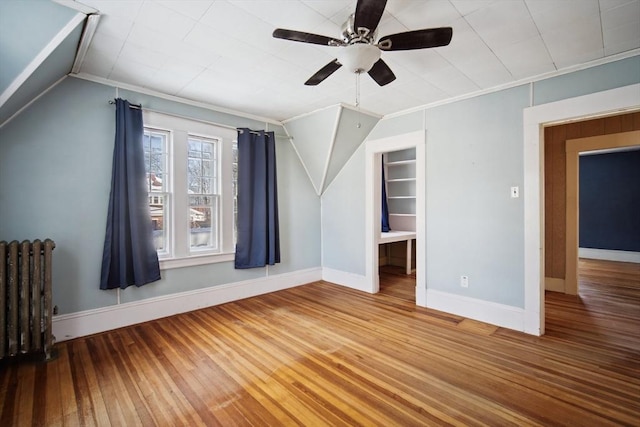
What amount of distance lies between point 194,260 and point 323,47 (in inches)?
107

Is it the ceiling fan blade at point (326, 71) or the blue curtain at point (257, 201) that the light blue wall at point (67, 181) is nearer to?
the blue curtain at point (257, 201)

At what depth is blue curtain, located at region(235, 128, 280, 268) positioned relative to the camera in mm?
3863

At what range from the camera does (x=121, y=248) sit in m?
2.87

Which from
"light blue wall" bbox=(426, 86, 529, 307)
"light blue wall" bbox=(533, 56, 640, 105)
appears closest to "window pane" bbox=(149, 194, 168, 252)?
"light blue wall" bbox=(426, 86, 529, 307)

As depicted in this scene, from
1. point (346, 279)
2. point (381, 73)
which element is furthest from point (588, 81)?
point (346, 279)

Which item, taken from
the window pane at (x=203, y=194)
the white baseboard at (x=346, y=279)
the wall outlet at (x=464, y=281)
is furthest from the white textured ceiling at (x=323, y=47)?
the white baseboard at (x=346, y=279)

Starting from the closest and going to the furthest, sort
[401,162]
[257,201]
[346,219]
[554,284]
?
[257,201], [554,284], [346,219], [401,162]

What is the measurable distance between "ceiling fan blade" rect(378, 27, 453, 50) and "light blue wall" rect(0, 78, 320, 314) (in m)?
2.70

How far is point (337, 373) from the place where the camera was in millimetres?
2154

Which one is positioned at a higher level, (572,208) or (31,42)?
(31,42)

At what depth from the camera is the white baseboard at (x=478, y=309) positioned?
9.49 feet

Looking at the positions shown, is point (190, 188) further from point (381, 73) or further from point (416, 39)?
point (416, 39)

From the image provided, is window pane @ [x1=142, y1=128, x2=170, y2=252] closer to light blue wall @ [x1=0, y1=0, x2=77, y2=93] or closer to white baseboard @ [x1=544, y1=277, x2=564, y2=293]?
light blue wall @ [x1=0, y1=0, x2=77, y2=93]

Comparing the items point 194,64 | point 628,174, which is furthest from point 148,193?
point 628,174
